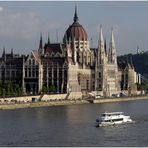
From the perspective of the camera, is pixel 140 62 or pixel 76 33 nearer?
pixel 76 33

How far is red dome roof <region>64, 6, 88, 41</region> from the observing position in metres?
90.6

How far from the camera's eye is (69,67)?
7956cm

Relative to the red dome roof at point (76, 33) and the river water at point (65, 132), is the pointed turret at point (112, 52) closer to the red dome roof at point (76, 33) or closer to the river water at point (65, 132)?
the red dome roof at point (76, 33)

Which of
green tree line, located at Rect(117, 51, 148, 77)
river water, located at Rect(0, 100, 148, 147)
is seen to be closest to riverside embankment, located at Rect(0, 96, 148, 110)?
river water, located at Rect(0, 100, 148, 147)

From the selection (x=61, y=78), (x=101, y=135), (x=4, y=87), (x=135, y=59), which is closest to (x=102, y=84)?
(x=61, y=78)

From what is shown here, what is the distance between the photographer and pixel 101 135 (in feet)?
121

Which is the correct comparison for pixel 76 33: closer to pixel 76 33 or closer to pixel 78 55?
pixel 76 33

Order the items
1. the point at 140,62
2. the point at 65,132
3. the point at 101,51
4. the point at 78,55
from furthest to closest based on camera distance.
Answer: the point at 140,62 → the point at 78,55 → the point at 101,51 → the point at 65,132

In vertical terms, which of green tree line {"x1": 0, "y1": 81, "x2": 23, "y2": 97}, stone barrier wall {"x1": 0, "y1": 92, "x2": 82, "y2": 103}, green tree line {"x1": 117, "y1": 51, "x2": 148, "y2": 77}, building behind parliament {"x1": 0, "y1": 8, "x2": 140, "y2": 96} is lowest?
stone barrier wall {"x1": 0, "y1": 92, "x2": 82, "y2": 103}

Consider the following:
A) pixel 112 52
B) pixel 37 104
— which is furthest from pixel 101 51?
pixel 37 104

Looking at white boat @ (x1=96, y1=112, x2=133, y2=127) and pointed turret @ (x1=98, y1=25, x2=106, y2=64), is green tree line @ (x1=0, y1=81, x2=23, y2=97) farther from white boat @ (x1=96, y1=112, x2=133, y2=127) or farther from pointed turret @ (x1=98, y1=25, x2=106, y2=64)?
white boat @ (x1=96, y1=112, x2=133, y2=127)

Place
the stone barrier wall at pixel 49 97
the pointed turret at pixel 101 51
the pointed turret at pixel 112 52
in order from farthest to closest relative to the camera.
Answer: the pointed turret at pixel 112 52
the pointed turret at pixel 101 51
the stone barrier wall at pixel 49 97

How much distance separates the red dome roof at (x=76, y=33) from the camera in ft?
297

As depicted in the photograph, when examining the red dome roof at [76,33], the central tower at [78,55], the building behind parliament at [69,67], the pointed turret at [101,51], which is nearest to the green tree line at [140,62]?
the building behind parliament at [69,67]
